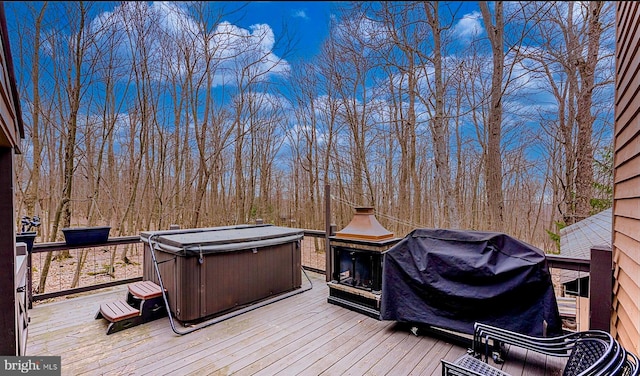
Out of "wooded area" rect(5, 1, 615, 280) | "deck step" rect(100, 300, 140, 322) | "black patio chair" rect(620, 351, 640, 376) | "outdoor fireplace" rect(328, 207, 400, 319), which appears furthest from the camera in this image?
"wooded area" rect(5, 1, 615, 280)

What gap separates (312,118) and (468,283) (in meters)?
7.46

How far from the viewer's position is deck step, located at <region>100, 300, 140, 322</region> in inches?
130

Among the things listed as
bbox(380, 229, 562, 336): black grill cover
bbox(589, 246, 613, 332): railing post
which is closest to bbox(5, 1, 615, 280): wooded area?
bbox(380, 229, 562, 336): black grill cover

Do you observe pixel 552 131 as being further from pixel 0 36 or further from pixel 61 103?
pixel 61 103

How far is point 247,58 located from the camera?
26.6ft

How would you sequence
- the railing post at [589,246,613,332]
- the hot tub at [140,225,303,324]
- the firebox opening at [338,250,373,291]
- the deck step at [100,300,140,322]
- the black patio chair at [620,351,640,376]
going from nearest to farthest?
Result: the black patio chair at [620,351,640,376] → the railing post at [589,246,613,332] → the deck step at [100,300,140,322] → the hot tub at [140,225,303,324] → the firebox opening at [338,250,373,291]

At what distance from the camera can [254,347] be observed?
304cm

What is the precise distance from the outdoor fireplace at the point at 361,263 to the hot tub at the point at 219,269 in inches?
30.8

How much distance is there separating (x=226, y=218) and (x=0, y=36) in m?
8.04

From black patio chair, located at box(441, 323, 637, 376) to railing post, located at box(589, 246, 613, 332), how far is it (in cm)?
53

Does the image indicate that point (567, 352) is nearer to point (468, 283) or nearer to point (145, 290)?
point (468, 283)

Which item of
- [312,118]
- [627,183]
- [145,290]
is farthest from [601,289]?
[312,118]

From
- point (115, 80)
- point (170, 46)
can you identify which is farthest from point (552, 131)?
point (115, 80)

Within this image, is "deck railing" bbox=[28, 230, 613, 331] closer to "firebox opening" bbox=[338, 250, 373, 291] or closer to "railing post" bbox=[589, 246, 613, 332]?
"railing post" bbox=[589, 246, 613, 332]
